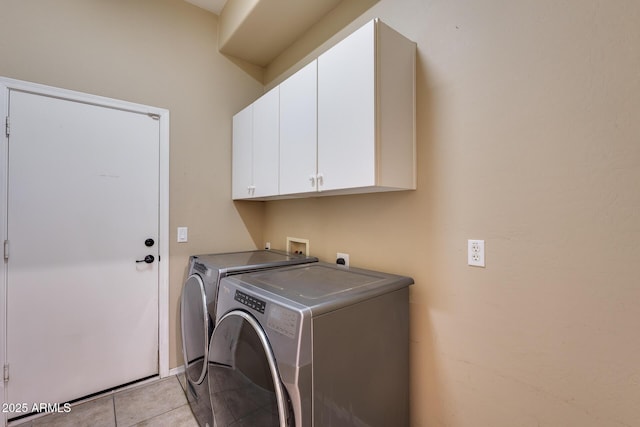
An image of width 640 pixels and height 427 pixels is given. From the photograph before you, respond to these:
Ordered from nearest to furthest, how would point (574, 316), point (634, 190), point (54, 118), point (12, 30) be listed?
point (634, 190)
point (574, 316)
point (12, 30)
point (54, 118)

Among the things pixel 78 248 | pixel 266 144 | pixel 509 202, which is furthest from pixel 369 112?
pixel 78 248

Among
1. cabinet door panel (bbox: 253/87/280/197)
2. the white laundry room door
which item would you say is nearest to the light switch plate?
the white laundry room door

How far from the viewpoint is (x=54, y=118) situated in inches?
70.7

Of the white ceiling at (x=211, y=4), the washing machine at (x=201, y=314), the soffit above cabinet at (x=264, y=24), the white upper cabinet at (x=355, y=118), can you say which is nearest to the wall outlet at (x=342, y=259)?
the washing machine at (x=201, y=314)

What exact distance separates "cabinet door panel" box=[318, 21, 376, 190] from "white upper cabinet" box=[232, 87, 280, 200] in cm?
50

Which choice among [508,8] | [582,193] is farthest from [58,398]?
[508,8]

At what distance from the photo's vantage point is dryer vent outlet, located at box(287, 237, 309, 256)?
2.21 meters

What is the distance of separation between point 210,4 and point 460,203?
2.54 metres

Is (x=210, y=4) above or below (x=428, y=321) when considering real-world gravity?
above

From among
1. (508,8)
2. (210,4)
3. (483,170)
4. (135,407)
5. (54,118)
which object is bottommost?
(135,407)

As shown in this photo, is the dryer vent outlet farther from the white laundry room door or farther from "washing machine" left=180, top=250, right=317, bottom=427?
the white laundry room door

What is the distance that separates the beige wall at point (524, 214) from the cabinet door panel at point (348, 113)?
1.15 ft

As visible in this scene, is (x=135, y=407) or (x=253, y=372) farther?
(x=135, y=407)

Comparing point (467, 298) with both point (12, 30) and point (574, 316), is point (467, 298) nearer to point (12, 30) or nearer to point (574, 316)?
point (574, 316)
